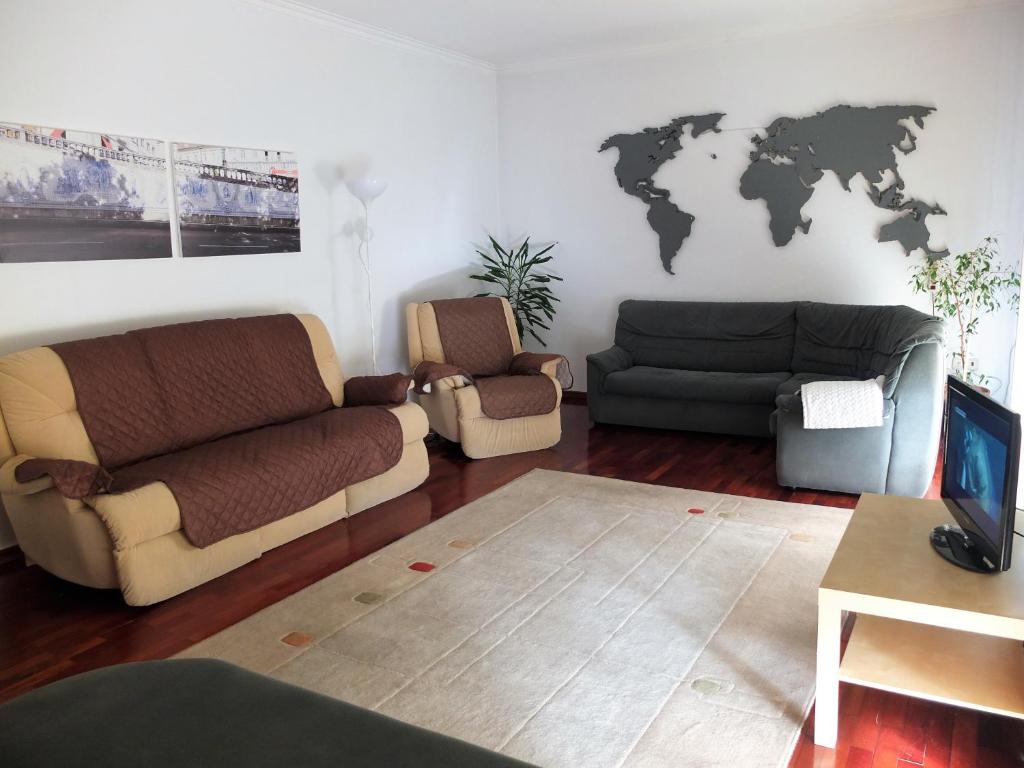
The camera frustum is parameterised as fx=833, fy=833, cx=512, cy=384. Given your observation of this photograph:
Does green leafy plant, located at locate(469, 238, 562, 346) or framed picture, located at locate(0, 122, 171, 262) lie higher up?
framed picture, located at locate(0, 122, 171, 262)

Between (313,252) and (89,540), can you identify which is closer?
(89,540)

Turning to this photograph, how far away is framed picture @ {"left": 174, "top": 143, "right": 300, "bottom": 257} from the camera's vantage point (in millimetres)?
4422

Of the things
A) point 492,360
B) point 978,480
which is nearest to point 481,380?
point 492,360

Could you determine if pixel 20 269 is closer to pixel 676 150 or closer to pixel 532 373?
pixel 532 373

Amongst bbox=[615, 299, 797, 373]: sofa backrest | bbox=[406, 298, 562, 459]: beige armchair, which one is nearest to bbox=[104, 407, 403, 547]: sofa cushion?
bbox=[406, 298, 562, 459]: beige armchair

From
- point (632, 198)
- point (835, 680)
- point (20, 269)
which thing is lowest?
point (835, 680)

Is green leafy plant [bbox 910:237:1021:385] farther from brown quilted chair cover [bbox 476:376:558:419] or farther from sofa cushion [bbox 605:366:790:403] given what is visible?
brown quilted chair cover [bbox 476:376:558:419]

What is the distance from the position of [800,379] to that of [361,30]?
11.9 feet

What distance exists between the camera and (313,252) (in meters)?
5.23

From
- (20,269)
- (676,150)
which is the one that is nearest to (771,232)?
(676,150)

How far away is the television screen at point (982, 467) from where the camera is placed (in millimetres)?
2066

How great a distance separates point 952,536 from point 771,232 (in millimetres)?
3912

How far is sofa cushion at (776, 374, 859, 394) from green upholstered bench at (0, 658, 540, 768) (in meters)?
4.07

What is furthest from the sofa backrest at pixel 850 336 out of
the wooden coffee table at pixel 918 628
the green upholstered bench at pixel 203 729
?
the green upholstered bench at pixel 203 729
